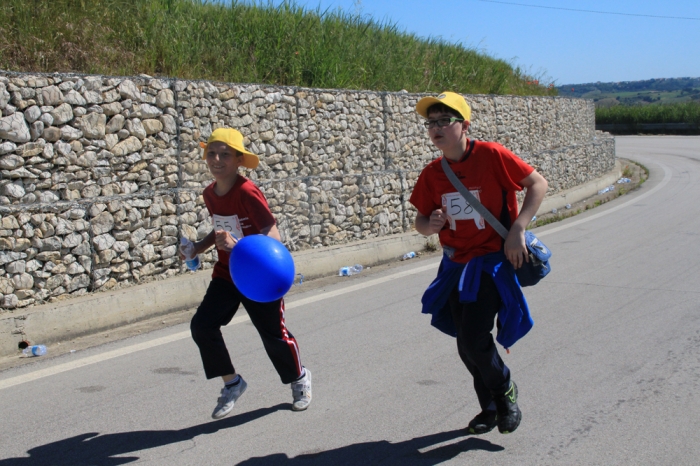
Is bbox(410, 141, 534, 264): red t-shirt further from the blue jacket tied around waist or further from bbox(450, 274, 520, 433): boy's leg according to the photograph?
bbox(450, 274, 520, 433): boy's leg

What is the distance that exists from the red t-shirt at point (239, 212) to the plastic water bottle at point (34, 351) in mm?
2286

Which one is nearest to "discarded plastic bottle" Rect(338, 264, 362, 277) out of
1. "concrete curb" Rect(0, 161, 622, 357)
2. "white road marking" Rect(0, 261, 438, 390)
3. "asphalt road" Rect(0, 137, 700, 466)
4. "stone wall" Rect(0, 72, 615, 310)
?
"concrete curb" Rect(0, 161, 622, 357)

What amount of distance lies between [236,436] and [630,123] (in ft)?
172

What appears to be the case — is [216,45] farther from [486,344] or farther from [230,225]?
[486,344]

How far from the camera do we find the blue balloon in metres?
4.11

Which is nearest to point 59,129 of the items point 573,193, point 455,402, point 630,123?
point 455,402

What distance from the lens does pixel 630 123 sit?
171 feet

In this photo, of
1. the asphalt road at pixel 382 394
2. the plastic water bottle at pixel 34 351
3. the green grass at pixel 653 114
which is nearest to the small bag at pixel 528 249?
the asphalt road at pixel 382 394

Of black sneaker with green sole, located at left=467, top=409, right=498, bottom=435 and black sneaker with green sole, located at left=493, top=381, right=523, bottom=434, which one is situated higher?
black sneaker with green sole, located at left=493, top=381, right=523, bottom=434

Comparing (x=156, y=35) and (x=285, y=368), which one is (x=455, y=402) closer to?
(x=285, y=368)

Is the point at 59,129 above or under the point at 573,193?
above

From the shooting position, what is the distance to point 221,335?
15.4 ft

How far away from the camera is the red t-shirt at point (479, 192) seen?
4.13m

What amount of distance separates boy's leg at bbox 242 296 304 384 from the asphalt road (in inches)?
11.4
